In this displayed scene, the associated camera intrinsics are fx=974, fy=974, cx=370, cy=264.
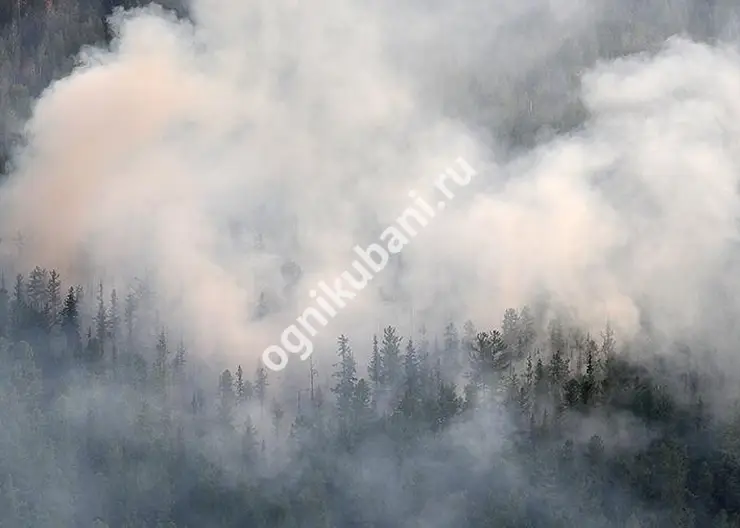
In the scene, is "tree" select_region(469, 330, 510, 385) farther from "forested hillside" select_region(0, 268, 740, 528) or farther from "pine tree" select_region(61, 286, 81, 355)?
"pine tree" select_region(61, 286, 81, 355)

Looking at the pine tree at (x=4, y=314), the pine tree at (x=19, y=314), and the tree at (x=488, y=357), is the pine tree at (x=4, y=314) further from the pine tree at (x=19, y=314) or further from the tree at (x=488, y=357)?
the tree at (x=488, y=357)

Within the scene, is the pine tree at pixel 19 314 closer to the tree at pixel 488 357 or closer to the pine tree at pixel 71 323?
the pine tree at pixel 71 323

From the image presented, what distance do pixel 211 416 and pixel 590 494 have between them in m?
66.1

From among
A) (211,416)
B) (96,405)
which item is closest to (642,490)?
(211,416)

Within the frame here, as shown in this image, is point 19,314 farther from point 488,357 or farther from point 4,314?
point 488,357

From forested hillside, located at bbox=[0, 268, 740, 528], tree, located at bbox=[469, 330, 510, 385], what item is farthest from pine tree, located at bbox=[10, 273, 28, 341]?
tree, located at bbox=[469, 330, 510, 385]

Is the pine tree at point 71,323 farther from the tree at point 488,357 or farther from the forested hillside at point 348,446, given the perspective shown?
the tree at point 488,357

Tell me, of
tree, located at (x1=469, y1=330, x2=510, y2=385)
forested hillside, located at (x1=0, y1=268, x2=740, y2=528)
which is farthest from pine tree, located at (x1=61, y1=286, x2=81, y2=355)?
tree, located at (x1=469, y1=330, x2=510, y2=385)

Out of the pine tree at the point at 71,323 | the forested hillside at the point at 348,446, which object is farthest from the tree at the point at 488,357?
the pine tree at the point at 71,323

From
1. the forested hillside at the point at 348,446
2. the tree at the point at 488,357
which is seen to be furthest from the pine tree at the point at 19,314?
the tree at the point at 488,357

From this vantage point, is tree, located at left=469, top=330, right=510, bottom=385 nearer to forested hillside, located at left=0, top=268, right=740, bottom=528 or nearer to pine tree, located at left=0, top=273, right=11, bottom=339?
forested hillside, located at left=0, top=268, right=740, bottom=528

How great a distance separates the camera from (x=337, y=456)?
541ft

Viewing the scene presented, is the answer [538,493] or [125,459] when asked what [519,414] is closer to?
[538,493]

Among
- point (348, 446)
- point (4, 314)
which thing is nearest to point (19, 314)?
point (4, 314)
